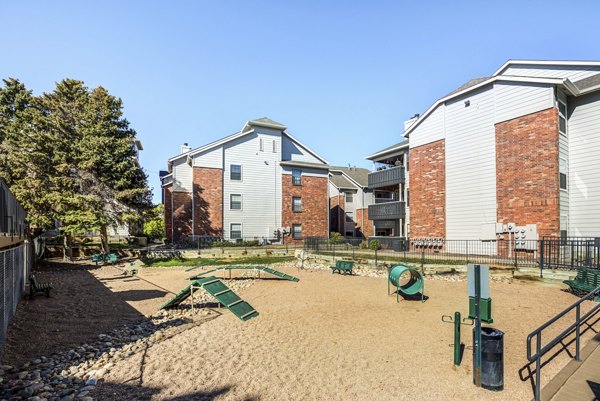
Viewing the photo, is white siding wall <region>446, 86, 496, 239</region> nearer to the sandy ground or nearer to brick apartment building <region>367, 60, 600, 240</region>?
brick apartment building <region>367, 60, 600, 240</region>

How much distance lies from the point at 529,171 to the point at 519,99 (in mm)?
4458

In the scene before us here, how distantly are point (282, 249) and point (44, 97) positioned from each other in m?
23.8

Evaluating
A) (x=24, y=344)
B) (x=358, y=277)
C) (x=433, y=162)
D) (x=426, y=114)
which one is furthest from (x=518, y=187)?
(x=24, y=344)

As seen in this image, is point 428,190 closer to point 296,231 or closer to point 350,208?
point 296,231

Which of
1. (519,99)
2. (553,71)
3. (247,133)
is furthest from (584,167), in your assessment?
(247,133)

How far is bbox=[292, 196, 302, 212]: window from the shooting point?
34.1m

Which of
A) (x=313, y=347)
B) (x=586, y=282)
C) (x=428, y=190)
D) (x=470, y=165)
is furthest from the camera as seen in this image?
(x=428, y=190)

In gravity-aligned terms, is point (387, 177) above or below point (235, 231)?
above

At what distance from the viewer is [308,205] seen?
34781mm

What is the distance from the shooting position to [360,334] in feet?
27.4

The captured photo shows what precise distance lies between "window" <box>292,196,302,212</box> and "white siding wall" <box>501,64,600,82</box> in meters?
21.0

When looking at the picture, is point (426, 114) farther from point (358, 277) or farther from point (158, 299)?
point (158, 299)

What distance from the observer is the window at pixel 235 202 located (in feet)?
103

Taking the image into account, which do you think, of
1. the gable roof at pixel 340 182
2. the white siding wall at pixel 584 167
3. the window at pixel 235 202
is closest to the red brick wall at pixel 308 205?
the gable roof at pixel 340 182
